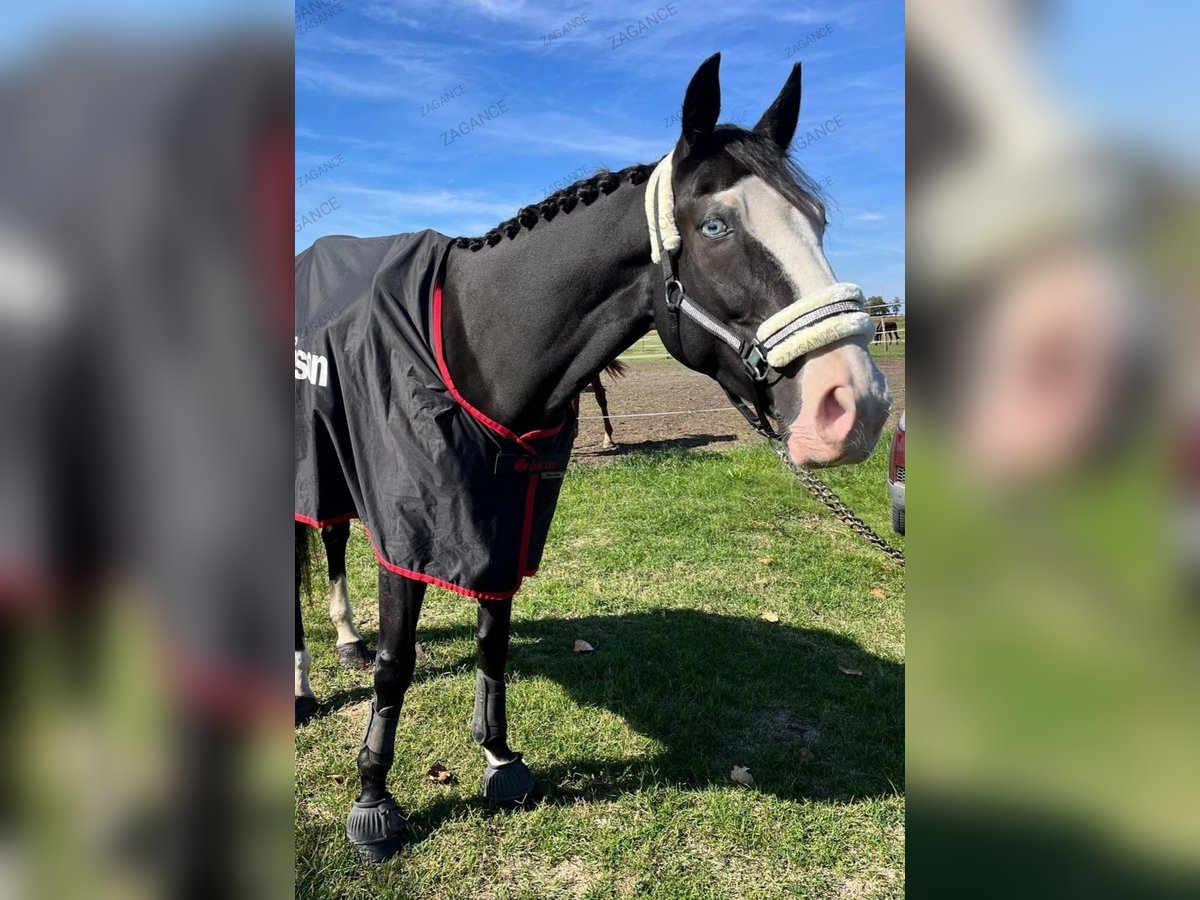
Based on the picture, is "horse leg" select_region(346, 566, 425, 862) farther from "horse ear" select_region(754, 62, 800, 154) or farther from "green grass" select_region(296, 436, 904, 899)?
"horse ear" select_region(754, 62, 800, 154)

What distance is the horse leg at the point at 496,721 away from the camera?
3146 millimetres

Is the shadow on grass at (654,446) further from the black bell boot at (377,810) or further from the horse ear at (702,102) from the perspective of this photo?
the horse ear at (702,102)

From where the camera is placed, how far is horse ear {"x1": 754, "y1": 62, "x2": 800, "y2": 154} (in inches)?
92.3

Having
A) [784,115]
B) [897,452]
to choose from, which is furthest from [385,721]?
[897,452]

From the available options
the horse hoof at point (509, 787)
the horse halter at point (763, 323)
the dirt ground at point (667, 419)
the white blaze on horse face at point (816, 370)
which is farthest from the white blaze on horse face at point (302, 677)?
the dirt ground at point (667, 419)

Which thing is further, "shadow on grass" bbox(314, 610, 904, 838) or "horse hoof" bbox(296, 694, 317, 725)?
"horse hoof" bbox(296, 694, 317, 725)

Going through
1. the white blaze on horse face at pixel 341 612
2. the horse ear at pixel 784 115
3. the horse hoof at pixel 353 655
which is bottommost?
the horse hoof at pixel 353 655

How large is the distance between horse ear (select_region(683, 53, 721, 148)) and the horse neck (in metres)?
0.28

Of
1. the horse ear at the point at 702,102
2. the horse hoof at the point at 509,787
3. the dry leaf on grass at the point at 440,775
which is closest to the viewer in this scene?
the horse ear at the point at 702,102
